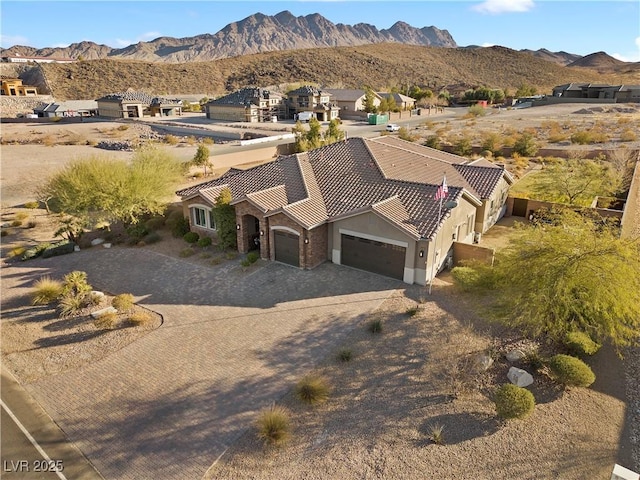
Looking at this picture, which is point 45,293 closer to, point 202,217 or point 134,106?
point 202,217

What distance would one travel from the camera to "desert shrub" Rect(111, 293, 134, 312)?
20062 mm

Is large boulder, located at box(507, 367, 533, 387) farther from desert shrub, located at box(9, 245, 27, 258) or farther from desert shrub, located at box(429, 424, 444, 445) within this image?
desert shrub, located at box(9, 245, 27, 258)

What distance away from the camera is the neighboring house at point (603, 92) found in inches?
4230

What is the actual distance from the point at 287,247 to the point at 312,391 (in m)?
11.1

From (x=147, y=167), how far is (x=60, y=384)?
17.5 metres

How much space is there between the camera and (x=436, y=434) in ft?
41.2

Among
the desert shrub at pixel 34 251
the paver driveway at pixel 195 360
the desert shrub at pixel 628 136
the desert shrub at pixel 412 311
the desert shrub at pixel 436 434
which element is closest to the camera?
the desert shrub at pixel 436 434

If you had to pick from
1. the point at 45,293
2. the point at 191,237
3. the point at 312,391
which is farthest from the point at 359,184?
the point at 45,293

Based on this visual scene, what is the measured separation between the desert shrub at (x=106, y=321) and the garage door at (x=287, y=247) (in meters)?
8.92

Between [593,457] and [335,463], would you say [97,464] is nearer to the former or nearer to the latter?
[335,463]

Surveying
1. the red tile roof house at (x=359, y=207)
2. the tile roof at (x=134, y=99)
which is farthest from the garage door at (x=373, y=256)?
the tile roof at (x=134, y=99)

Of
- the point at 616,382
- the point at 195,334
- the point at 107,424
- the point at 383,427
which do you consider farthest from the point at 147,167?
the point at 616,382

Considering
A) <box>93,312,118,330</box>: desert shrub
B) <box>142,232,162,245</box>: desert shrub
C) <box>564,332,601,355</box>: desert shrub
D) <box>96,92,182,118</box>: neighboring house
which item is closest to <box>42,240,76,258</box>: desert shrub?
<box>142,232,162,245</box>: desert shrub

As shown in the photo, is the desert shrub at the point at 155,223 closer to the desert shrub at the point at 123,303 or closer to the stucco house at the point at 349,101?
the desert shrub at the point at 123,303
